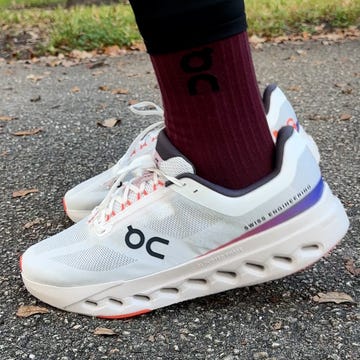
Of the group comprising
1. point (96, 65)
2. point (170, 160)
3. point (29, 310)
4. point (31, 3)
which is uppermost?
point (170, 160)

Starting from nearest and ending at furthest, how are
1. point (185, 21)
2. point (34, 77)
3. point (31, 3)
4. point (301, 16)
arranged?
1. point (185, 21)
2. point (34, 77)
3. point (301, 16)
4. point (31, 3)

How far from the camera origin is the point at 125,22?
→ 196 inches

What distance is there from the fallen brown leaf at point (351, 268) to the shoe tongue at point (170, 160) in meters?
0.41

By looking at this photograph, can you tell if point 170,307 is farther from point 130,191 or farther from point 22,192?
point 22,192

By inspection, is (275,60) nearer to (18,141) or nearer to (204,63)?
(18,141)

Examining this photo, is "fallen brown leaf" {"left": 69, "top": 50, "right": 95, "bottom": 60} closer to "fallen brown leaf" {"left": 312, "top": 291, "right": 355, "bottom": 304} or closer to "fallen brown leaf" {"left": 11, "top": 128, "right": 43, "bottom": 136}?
"fallen brown leaf" {"left": 11, "top": 128, "right": 43, "bottom": 136}

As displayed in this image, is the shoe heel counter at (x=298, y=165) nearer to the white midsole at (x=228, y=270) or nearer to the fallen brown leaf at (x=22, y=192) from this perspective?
the white midsole at (x=228, y=270)

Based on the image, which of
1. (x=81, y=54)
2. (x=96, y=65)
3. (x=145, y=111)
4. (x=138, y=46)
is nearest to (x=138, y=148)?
(x=145, y=111)

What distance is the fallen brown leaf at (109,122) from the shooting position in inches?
95.0

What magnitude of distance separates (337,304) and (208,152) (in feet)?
1.21

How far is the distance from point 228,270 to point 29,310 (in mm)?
385

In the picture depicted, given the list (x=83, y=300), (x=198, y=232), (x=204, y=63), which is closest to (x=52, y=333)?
(x=83, y=300)

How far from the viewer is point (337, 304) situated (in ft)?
3.55

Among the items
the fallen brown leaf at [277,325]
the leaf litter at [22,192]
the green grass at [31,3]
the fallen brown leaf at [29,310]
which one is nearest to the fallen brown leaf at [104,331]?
the fallen brown leaf at [29,310]
